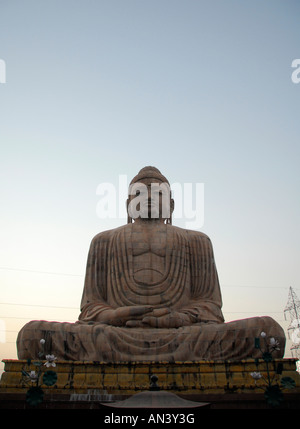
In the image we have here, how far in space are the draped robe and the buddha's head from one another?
519 mm

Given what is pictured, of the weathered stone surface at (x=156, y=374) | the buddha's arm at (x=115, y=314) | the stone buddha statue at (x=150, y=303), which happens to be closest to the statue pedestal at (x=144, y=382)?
the weathered stone surface at (x=156, y=374)

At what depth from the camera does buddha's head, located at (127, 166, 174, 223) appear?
10.9 meters

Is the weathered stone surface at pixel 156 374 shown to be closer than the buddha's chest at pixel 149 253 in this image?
Yes

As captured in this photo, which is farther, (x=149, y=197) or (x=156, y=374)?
(x=149, y=197)

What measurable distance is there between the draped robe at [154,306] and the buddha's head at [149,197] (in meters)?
0.52

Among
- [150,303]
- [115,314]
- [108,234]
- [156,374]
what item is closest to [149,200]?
[108,234]

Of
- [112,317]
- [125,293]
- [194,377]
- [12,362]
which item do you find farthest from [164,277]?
[12,362]

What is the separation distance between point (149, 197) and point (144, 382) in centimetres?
503

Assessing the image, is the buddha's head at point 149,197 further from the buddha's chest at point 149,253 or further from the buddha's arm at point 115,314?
the buddha's arm at point 115,314

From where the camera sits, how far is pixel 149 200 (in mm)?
10938

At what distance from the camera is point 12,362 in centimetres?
724

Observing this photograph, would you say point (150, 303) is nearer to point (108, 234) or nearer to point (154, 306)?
point (154, 306)

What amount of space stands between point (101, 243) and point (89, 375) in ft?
12.7

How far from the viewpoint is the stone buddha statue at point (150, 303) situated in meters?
7.77
